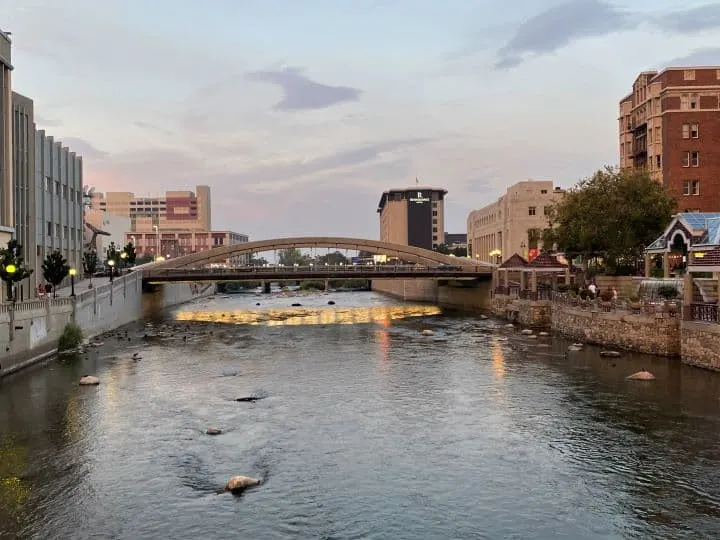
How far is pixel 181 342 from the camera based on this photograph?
183 ft

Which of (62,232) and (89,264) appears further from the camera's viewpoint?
(89,264)

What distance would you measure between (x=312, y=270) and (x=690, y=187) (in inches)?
1996

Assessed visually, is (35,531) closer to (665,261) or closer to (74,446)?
(74,446)

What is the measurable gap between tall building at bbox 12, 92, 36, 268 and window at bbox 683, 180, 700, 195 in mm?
72579

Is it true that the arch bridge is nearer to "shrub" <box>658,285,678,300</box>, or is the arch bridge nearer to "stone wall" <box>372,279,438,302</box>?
"stone wall" <box>372,279,438,302</box>

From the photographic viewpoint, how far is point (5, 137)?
51.4 m

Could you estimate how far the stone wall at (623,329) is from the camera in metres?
40.4

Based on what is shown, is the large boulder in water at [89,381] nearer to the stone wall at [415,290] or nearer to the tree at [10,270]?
the tree at [10,270]

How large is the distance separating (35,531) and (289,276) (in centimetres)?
7346

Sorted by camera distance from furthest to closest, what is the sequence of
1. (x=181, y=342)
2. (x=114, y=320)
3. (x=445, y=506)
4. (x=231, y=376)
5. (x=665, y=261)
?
(x=114, y=320) < (x=181, y=342) < (x=665, y=261) < (x=231, y=376) < (x=445, y=506)

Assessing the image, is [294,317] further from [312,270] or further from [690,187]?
[690,187]

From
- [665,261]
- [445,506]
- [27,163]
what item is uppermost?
[27,163]

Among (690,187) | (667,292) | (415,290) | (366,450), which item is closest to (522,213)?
(415,290)

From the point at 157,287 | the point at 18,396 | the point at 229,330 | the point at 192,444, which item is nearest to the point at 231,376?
the point at 18,396
